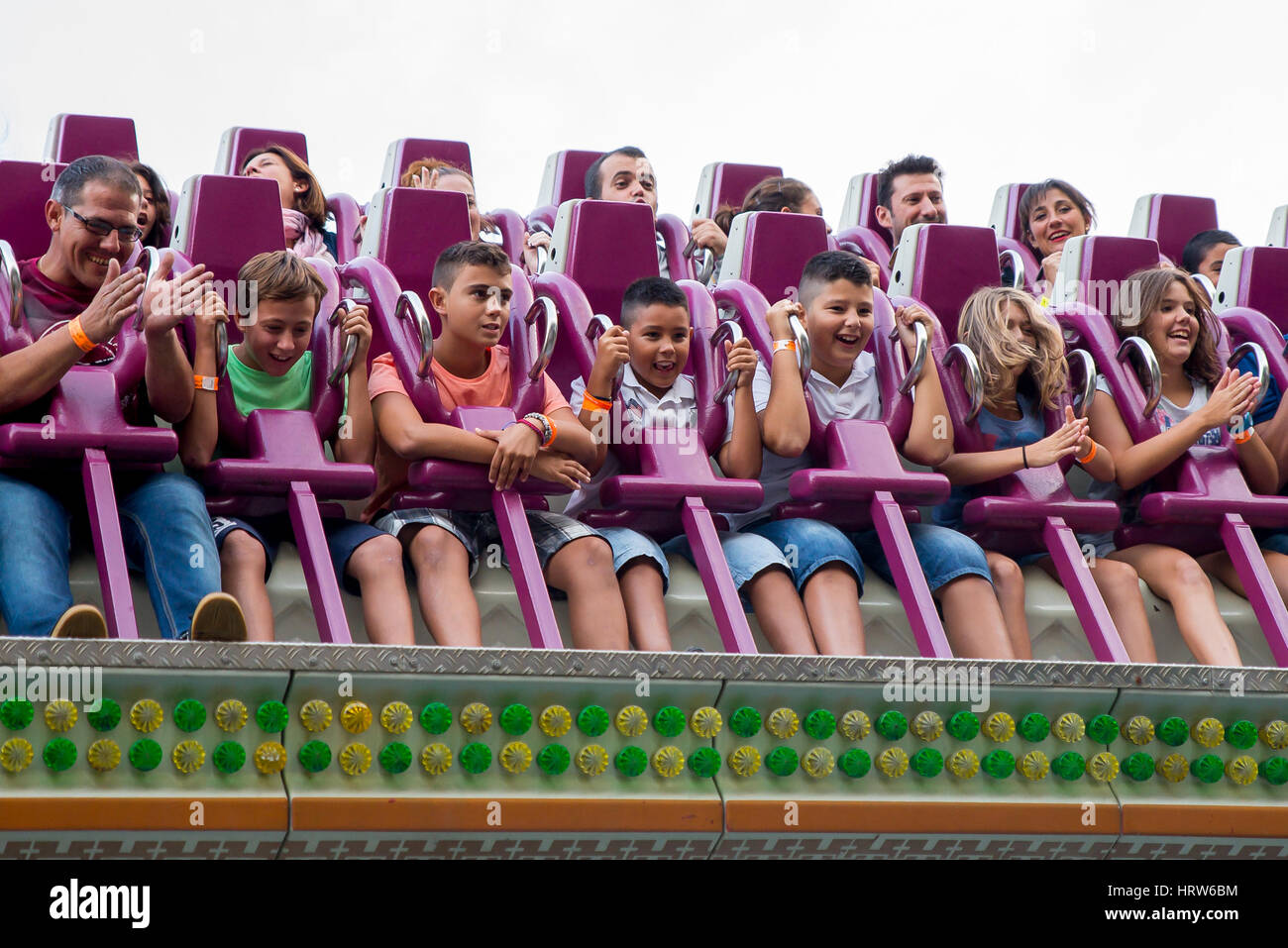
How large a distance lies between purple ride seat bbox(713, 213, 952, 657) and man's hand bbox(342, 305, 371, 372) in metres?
0.70

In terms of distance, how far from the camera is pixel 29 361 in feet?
7.20

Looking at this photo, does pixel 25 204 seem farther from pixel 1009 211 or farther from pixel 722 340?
pixel 1009 211

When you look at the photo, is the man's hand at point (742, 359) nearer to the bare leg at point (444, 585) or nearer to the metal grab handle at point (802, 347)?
the metal grab handle at point (802, 347)

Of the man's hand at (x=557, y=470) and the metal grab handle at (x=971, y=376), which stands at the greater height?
the metal grab handle at (x=971, y=376)

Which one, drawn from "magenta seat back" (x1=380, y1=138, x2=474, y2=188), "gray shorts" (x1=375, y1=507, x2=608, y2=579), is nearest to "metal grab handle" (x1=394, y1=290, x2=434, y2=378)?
"gray shorts" (x1=375, y1=507, x2=608, y2=579)

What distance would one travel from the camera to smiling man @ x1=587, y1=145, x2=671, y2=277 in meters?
3.94

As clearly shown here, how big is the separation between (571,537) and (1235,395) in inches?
47.9

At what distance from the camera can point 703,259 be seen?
3771 mm

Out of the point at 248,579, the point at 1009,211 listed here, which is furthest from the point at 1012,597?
the point at 1009,211

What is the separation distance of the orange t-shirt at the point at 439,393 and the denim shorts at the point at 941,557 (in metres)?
0.62

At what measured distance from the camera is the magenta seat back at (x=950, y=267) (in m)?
3.09

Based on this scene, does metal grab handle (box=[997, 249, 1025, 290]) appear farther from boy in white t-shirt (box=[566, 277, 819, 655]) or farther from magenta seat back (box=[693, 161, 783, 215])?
boy in white t-shirt (box=[566, 277, 819, 655])

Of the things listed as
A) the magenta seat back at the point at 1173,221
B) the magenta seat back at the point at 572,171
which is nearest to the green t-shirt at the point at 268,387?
the magenta seat back at the point at 572,171
